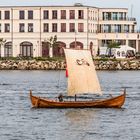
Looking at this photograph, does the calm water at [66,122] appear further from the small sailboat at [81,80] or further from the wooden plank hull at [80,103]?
the small sailboat at [81,80]

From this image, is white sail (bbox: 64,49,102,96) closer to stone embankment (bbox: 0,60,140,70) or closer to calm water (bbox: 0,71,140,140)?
calm water (bbox: 0,71,140,140)

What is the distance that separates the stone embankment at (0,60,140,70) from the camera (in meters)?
196

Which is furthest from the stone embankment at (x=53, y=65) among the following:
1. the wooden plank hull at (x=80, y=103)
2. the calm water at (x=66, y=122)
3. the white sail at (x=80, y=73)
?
the wooden plank hull at (x=80, y=103)

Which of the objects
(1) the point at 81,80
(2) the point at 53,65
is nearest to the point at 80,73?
(1) the point at 81,80

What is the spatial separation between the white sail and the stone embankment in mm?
103066

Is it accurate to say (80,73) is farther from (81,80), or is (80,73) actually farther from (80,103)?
(80,103)

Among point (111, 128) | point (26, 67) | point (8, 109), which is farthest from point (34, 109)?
point (26, 67)

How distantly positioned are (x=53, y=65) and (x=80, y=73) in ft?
345

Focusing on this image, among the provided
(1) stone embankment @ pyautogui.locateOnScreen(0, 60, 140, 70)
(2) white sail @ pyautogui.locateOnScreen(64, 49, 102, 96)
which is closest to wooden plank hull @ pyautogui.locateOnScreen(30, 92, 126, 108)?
(2) white sail @ pyautogui.locateOnScreen(64, 49, 102, 96)

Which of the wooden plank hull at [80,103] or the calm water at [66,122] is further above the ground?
the wooden plank hull at [80,103]

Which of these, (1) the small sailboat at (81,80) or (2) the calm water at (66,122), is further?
(1) the small sailboat at (81,80)

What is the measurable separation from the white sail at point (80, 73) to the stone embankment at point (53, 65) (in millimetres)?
103066

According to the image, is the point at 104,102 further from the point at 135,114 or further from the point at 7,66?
the point at 7,66

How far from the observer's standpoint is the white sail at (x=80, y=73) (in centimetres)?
9031
